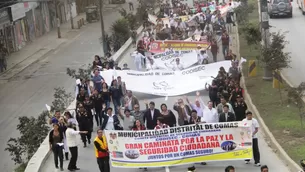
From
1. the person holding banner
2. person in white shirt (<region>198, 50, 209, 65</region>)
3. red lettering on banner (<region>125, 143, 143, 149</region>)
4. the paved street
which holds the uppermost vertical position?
the person holding banner

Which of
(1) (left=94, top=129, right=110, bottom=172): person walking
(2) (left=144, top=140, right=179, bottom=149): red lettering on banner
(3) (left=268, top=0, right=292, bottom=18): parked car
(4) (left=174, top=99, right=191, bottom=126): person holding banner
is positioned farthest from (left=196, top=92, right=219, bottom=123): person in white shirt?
(3) (left=268, top=0, right=292, bottom=18): parked car

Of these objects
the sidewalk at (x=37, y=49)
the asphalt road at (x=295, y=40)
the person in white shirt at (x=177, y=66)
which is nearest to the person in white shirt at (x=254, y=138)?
the asphalt road at (x=295, y=40)

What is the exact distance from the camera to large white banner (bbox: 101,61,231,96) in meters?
25.4

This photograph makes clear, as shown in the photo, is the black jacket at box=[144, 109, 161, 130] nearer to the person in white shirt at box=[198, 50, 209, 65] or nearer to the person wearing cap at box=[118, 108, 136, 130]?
the person wearing cap at box=[118, 108, 136, 130]

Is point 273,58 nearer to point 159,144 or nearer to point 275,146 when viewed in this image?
point 275,146

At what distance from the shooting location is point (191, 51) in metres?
30.3

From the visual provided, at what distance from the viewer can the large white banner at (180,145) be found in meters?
16.5

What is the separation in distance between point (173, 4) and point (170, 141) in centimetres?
3517

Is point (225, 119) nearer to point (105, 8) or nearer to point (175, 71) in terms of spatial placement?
point (175, 71)

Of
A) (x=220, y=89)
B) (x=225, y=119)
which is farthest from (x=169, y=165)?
(x=220, y=89)

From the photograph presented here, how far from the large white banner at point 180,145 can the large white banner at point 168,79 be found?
8.47 m

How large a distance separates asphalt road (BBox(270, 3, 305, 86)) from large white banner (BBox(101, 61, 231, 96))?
3727 millimetres

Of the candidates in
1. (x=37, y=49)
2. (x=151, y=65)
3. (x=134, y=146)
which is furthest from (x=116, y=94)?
(x=37, y=49)

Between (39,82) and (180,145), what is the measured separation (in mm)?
22620
